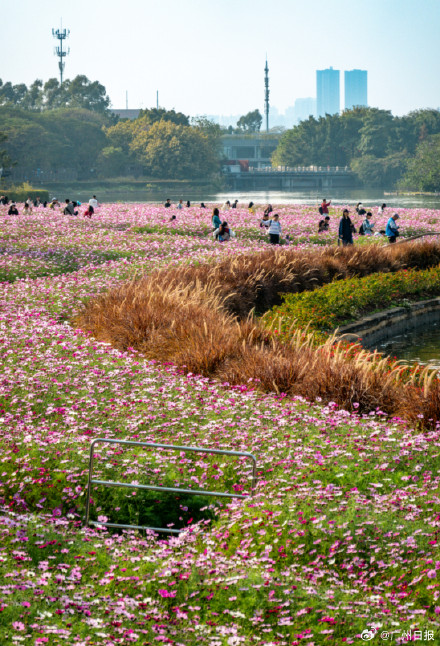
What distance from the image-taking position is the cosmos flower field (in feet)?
18.2

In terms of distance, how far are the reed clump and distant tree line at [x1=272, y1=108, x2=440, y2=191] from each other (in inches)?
4509

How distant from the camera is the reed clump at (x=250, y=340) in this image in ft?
34.9

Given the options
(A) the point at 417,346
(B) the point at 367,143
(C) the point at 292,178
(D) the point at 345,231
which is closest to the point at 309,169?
(C) the point at 292,178

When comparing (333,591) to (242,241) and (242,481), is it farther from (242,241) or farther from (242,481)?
(242,241)

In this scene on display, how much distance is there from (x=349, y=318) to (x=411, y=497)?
1161cm

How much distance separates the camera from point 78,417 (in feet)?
32.6

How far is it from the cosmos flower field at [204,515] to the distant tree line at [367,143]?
123998mm

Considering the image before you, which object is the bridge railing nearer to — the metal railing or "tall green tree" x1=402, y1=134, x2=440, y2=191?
the metal railing

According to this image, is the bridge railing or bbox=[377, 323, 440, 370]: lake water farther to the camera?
the bridge railing

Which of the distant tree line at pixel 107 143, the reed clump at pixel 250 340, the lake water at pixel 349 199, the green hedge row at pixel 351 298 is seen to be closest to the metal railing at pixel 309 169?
the distant tree line at pixel 107 143

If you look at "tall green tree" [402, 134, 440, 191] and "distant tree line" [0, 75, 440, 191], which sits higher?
"distant tree line" [0, 75, 440, 191]

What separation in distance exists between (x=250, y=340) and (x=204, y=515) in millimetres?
4926

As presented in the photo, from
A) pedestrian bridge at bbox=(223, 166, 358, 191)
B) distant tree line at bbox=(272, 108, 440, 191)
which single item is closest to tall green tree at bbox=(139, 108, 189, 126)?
pedestrian bridge at bbox=(223, 166, 358, 191)

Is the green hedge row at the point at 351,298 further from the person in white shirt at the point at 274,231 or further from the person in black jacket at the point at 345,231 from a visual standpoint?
the person in white shirt at the point at 274,231
